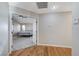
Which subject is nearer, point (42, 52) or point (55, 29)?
point (42, 52)

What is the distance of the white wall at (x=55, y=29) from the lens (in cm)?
414

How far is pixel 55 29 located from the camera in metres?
4.37

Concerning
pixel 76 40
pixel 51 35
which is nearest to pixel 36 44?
pixel 51 35

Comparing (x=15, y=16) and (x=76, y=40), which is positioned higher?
(x=15, y=16)

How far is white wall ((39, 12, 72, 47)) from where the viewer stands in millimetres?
4137

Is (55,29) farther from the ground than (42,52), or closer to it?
farther from the ground

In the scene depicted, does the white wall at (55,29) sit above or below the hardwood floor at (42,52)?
above

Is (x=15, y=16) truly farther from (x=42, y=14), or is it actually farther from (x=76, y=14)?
(x=76, y=14)

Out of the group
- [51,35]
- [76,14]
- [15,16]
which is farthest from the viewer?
[51,35]

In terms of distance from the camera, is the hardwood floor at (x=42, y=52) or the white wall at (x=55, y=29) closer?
the hardwood floor at (x=42, y=52)

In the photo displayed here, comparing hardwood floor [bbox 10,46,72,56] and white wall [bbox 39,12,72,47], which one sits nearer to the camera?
hardwood floor [bbox 10,46,72,56]

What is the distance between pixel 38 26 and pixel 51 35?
685 mm

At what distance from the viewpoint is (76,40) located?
142 cm

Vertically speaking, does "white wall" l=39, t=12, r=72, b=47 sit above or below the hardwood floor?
above
